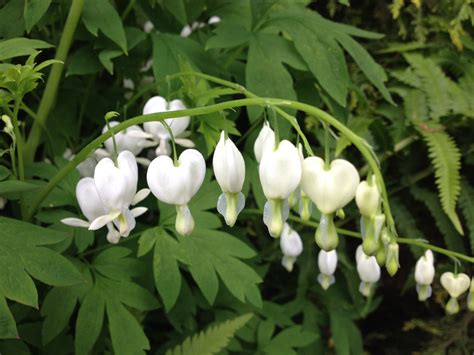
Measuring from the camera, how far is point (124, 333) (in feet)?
5.23

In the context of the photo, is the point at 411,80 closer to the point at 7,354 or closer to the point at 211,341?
the point at 211,341

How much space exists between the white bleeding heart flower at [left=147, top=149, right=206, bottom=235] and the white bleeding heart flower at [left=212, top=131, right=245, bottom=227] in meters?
0.09

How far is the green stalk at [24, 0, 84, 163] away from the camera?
172 cm

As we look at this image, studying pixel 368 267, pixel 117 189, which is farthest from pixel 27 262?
pixel 368 267

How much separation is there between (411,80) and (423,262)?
42.4 inches

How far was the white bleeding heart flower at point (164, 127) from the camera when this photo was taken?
1.72 meters

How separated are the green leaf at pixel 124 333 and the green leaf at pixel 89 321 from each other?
29mm

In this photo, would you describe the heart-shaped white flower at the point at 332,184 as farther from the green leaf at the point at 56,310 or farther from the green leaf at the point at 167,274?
the green leaf at the point at 56,310

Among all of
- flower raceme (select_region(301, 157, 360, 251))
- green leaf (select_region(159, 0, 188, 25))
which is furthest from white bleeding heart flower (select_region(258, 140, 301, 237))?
green leaf (select_region(159, 0, 188, 25))

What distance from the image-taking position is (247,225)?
273 centimetres

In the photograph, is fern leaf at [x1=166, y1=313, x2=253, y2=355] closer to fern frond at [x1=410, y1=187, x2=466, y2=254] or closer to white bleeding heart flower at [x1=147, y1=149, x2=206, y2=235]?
white bleeding heart flower at [x1=147, y1=149, x2=206, y2=235]

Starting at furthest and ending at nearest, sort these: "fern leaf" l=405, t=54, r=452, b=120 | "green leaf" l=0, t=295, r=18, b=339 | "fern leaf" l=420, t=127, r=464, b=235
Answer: "fern leaf" l=405, t=54, r=452, b=120
"fern leaf" l=420, t=127, r=464, b=235
"green leaf" l=0, t=295, r=18, b=339

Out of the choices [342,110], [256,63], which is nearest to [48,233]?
[256,63]

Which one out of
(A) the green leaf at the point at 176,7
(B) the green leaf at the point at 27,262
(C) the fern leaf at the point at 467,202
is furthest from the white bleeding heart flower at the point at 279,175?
(C) the fern leaf at the point at 467,202
